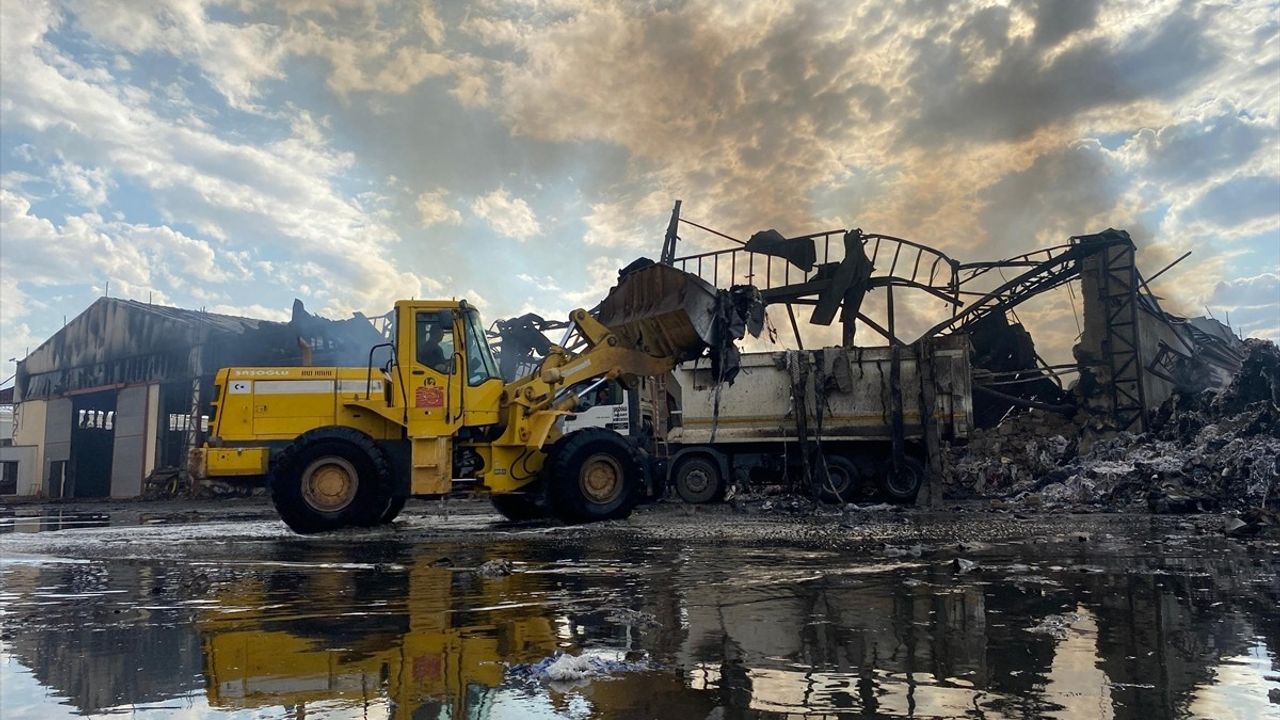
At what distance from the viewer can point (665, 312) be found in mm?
10273

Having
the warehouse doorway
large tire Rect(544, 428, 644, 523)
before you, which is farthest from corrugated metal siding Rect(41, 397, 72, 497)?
large tire Rect(544, 428, 644, 523)

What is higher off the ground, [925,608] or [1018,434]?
[1018,434]

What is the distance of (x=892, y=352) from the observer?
15000mm

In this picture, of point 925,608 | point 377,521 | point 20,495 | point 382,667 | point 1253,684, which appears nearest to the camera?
point 1253,684

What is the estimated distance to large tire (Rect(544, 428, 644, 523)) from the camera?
9.95 meters

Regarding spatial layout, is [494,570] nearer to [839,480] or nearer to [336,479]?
→ [336,479]

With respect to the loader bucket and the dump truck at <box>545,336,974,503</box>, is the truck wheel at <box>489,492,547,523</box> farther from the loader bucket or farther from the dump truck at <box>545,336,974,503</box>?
the dump truck at <box>545,336,974,503</box>

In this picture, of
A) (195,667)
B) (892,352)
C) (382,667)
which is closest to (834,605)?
(382,667)

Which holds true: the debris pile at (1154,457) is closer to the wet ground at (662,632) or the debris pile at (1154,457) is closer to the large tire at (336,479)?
the wet ground at (662,632)

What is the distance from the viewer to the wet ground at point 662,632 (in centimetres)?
275

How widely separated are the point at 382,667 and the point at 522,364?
43.1 feet

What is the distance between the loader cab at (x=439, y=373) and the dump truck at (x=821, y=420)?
5.20 metres

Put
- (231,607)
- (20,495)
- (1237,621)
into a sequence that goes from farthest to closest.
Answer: (20,495) → (231,607) → (1237,621)

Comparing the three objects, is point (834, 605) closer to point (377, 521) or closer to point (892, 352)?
point (377, 521)
